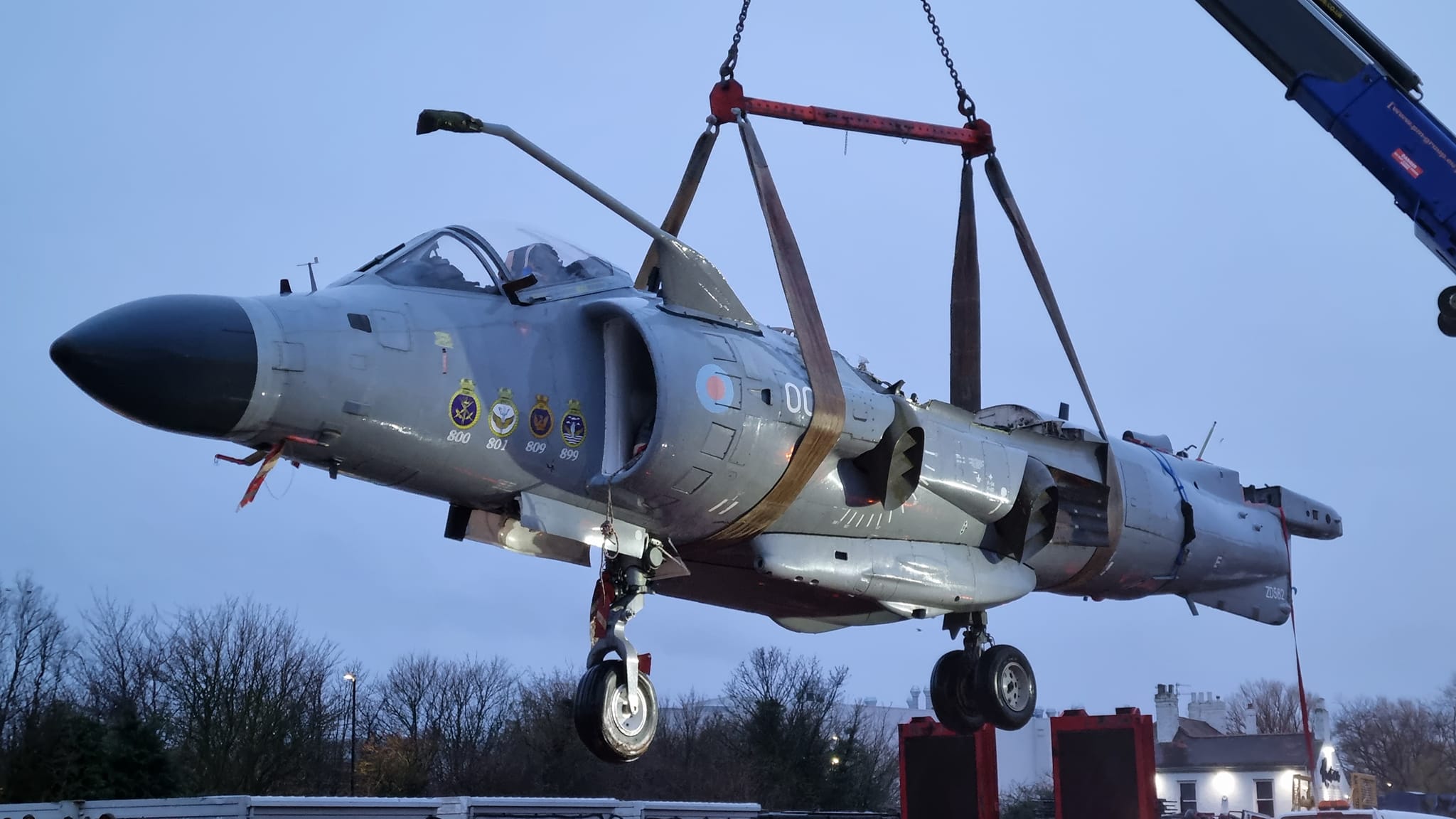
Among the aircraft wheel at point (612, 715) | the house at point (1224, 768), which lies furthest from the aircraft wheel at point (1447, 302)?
the house at point (1224, 768)

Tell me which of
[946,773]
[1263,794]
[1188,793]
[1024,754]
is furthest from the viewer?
[1024,754]

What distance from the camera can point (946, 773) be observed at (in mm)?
12477

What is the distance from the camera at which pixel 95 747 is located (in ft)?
68.2

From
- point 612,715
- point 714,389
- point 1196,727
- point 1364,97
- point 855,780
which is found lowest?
point 855,780

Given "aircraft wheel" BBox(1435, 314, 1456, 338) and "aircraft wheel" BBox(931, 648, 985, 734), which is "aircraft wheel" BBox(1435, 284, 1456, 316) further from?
"aircraft wheel" BBox(931, 648, 985, 734)

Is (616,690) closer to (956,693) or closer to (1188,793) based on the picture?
(956,693)

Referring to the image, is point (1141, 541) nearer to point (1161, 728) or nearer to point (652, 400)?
point (652, 400)

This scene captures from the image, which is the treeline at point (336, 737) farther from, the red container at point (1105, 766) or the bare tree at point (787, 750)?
the red container at point (1105, 766)

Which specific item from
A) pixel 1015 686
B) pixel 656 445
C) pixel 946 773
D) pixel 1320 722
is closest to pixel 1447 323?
pixel 1015 686

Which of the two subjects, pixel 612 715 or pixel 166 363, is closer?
pixel 166 363

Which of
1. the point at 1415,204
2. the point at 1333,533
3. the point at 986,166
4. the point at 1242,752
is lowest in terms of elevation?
the point at 1242,752

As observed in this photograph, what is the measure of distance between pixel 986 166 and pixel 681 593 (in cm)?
487

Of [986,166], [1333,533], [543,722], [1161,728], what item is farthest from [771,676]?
[986,166]

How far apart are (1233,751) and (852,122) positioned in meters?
33.7
